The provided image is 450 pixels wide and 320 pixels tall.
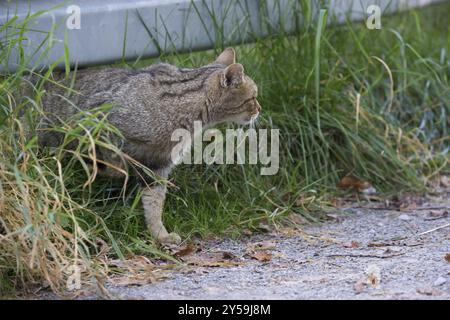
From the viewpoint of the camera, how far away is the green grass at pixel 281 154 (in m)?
4.21

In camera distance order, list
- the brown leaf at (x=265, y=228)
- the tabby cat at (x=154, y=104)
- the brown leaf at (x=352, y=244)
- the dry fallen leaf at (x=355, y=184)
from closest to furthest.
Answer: the tabby cat at (x=154, y=104) → the brown leaf at (x=352, y=244) → the brown leaf at (x=265, y=228) → the dry fallen leaf at (x=355, y=184)

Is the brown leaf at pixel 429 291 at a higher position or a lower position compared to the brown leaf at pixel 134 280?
higher

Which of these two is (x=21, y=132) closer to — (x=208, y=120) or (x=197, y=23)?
(x=208, y=120)

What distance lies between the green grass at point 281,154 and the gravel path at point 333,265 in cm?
24

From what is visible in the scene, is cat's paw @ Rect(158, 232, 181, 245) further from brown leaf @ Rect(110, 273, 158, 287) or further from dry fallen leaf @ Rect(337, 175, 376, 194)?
dry fallen leaf @ Rect(337, 175, 376, 194)

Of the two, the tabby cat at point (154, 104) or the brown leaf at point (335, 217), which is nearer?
the tabby cat at point (154, 104)

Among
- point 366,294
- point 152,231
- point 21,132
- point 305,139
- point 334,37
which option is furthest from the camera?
point 334,37

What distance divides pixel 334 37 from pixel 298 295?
2.89m

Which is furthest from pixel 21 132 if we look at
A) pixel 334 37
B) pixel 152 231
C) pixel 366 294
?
pixel 334 37

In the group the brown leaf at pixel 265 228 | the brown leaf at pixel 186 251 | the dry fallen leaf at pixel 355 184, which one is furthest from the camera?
the dry fallen leaf at pixel 355 184

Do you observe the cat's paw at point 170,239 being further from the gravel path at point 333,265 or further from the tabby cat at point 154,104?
the gravel path at point 333,265

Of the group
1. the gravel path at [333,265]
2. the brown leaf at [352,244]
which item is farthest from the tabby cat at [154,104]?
the brown leaf at [352,244]

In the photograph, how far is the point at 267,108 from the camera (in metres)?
6.05

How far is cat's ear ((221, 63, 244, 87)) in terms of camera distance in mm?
5168
